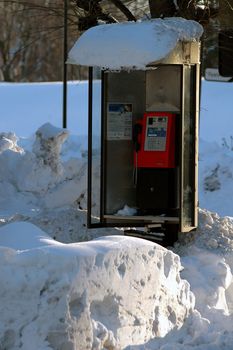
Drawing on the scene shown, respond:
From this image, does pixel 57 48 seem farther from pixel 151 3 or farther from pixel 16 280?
pixel 16 280

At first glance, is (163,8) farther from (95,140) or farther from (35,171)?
(35,171)

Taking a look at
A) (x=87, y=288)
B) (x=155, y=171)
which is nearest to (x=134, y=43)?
(x=155, y=171)

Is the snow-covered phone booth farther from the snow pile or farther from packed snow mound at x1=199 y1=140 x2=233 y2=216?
packed snow mound at x1=199 y1=140 x2=233 y2=216

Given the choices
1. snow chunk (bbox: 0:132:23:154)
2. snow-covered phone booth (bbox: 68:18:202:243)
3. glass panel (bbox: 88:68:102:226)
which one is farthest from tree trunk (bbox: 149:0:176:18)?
snow chunk (bbox: 0:132:23:154)

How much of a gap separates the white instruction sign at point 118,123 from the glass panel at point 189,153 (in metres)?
0.84

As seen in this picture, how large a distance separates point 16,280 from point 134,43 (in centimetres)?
428

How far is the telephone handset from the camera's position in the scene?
33.8 feet

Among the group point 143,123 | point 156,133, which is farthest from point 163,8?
point 156,133

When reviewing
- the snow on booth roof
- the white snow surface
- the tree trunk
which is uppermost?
the tree trunk

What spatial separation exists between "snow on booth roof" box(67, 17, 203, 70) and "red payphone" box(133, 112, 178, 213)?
874mm

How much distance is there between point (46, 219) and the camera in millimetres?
11078

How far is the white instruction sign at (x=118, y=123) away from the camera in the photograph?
35.1 feet

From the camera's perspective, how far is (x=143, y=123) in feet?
34.7

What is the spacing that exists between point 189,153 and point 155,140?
1.44 feet
